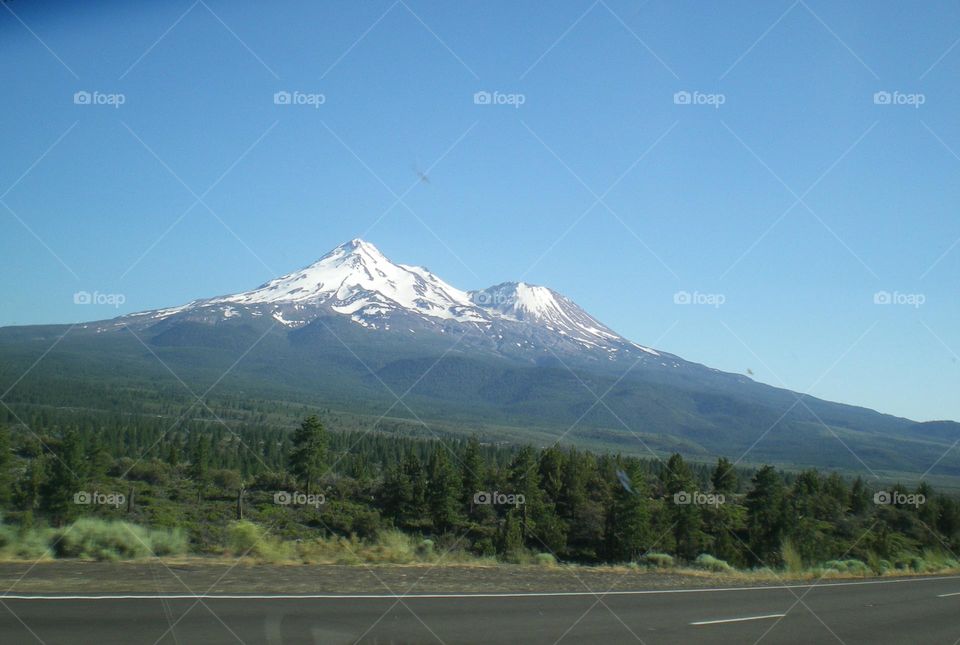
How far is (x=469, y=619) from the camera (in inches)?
396

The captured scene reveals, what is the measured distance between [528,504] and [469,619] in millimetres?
28931

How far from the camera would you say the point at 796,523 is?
35531mm

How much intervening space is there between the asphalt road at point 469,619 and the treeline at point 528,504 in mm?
15633

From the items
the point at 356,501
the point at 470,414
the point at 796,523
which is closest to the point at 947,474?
the point at 470,414

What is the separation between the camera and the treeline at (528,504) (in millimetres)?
30234

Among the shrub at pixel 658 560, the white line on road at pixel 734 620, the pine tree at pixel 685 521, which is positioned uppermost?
the white line on road at pixel 734 620

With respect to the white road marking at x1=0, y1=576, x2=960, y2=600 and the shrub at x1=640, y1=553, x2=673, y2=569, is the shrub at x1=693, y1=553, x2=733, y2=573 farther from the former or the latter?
the white road marking at x1=0, y1=576, x2=960, y2=600

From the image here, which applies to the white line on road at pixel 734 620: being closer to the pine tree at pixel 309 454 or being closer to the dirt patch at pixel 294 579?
the dirt patch at pixel 294 579

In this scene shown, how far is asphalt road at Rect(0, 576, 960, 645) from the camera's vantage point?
28.3 feet

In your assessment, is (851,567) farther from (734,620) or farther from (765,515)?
(765,515)

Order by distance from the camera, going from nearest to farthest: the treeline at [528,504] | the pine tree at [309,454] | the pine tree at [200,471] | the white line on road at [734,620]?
the white line on road at [734,620] < the treeline at [528,504] < the pine tree at [200,471] < the pine tree at [309,454]

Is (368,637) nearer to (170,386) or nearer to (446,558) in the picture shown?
(446,558)

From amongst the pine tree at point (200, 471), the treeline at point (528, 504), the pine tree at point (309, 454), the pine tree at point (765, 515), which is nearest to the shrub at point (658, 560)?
the treeline at point (528, 504)

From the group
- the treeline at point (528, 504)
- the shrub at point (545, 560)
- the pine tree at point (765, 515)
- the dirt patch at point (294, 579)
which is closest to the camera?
the dirt patch at point (294, 579)
